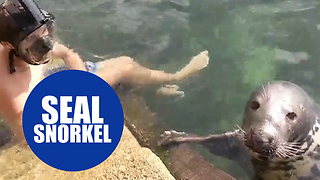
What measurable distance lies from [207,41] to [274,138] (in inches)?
97.4

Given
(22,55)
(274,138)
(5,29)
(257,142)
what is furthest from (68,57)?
(274,138)

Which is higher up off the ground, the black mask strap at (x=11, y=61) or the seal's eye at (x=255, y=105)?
the black mask strap at (x=11, y=61)

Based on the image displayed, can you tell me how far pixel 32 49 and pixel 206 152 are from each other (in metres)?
2.19

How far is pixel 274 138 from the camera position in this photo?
3.95 meters

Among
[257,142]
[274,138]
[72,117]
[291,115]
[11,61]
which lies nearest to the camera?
[72,117]

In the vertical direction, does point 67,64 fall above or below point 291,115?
above

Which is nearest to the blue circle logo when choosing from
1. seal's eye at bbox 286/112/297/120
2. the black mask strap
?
the black mask strap

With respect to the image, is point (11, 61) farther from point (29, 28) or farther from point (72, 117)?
point (72, 117)

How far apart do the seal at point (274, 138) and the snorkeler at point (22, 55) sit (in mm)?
1361

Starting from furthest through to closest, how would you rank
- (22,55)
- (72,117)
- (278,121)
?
1. (278,121)
2. (22,55)
3. (72,117)

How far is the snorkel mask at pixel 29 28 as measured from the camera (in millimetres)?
3285

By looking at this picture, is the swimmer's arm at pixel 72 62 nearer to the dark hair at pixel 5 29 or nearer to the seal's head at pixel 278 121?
the dark hair at pixel 5 29

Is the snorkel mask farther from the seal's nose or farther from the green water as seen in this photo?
the green water

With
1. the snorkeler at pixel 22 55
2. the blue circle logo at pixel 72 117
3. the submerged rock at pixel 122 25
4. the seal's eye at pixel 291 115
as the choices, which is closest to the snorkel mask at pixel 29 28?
the snorkeler at pixel 22 55
